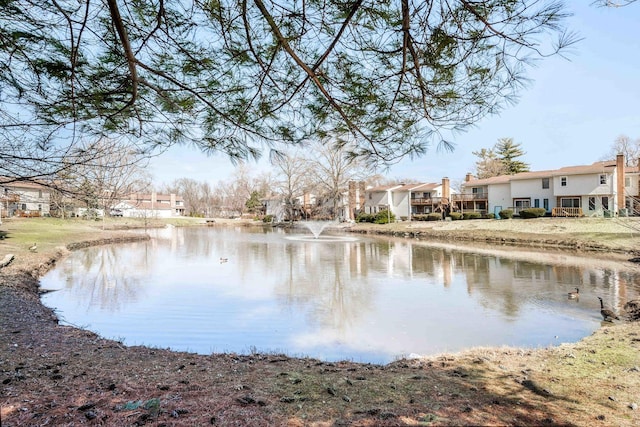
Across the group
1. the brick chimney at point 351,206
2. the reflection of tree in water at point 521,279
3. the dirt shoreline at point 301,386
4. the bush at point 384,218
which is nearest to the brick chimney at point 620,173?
the reflection of tree in water at point 521,279

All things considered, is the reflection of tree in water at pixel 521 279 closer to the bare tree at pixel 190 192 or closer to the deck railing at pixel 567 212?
the deck railing at pixel 567 212

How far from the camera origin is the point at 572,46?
2.95m

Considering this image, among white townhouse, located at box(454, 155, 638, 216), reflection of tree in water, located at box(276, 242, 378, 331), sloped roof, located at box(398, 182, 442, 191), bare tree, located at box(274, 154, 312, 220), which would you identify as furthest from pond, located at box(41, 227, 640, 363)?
bare tree, located at box(274, 154, 312, 220)

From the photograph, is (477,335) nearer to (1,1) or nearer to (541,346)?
(541,346)

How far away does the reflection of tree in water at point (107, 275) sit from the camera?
9.64 metres

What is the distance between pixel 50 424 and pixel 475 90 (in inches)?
172

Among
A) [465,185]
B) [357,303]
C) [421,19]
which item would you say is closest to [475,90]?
[421,19]

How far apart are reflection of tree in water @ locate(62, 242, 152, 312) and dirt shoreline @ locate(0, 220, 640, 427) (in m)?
3.53

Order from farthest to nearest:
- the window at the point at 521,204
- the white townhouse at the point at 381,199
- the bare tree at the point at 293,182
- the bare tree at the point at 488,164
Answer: the bare tree at the point at 488,164, the white townhouse at the point at 381,199, the bare tree at the point at 293,182, the window at the point at 521,204

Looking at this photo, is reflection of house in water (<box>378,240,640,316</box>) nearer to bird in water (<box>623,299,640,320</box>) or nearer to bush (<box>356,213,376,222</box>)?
bird in water (<box>623,299,640,320</box>)

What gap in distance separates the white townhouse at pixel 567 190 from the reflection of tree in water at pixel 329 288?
64.7ft

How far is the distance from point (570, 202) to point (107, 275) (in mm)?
32740

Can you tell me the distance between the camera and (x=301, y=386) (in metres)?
3.66

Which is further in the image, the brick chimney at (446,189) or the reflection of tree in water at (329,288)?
the brick chimney at (446,189)
